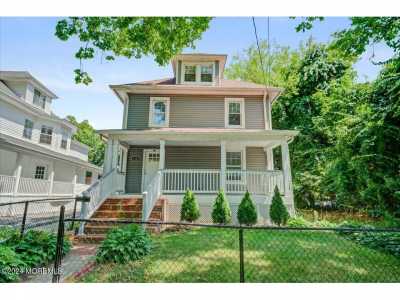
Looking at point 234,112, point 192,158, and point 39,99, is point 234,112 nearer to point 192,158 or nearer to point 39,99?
point 192,158

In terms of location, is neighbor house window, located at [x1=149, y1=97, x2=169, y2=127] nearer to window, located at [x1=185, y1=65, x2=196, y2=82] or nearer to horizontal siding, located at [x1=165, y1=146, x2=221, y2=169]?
horizontal siding, located at [x1=165, y1=146, x2=221, y2=169]

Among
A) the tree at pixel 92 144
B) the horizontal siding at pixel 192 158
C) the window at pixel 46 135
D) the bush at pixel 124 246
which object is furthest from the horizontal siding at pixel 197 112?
the tree at pixel 92 144

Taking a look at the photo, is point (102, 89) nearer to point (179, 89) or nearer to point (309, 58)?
point (179, 89)

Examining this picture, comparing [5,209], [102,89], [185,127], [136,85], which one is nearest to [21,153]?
[5,209]

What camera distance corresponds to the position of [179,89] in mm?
11367

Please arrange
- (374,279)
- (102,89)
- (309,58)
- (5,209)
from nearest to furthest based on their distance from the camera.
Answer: (374,279) < (5,209) < (102,89) < (309,58)

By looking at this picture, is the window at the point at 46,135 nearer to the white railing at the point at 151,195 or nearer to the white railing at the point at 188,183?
the white railing at the point at 188,183

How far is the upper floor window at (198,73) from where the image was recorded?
39.2 ft

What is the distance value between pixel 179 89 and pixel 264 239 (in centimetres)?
783

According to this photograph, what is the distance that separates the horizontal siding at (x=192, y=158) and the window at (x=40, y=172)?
10345 millimetres

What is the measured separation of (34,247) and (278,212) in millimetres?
6861

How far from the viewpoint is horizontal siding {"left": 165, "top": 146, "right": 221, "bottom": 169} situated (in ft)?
36.8

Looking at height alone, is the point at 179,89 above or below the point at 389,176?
above

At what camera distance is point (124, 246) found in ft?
15.0
